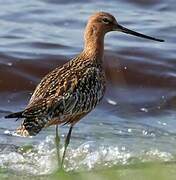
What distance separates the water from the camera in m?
8.34

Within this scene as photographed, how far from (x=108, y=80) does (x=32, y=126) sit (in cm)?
407

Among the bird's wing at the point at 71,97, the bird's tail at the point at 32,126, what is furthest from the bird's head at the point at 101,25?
the bird's tail at the point at 32,126

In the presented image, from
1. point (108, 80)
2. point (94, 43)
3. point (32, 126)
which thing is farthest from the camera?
point (108, 80)

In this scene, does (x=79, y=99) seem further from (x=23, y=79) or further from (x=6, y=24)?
(x=6, y=24)

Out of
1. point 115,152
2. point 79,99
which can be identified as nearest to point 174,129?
point 115,152

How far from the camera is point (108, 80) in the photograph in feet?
36.7

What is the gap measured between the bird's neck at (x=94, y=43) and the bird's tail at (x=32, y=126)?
47.8 inches

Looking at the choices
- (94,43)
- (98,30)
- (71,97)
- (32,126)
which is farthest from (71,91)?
(98,30)

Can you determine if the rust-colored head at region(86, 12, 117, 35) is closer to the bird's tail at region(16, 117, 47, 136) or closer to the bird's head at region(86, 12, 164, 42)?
the bird's head at region(86, 12, 164, 42)

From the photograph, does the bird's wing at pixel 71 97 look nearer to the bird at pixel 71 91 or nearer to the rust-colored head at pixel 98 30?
the bird at pixel 71 91

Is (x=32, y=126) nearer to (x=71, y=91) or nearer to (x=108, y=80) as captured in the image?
(x=71, y=91)

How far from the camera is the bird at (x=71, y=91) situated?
727 cm

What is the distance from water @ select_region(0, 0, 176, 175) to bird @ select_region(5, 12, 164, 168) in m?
0.52

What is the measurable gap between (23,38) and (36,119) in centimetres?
545
